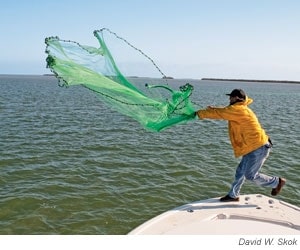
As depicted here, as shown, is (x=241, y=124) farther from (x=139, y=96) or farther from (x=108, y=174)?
(x=108, y=174)

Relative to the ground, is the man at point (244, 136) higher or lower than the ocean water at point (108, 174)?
higher

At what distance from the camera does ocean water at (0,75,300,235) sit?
9.05m

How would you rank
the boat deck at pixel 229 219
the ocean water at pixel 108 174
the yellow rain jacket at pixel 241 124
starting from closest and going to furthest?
1. the boat deck at pixel 229 219
2. the yellow rain jacket at pixel 241 124
3. the ocean water at pixel 108 174

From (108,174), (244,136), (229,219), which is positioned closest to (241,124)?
(244,136)

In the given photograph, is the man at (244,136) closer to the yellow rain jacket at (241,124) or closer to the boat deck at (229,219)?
the yellow rain jacket at (241,124)

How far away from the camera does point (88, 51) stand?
758 cm

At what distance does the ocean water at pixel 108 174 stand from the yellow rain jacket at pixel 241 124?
931mm

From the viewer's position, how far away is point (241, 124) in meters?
7.11

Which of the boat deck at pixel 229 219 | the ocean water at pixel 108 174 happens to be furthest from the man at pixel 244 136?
the ocean water at pixel 108 174

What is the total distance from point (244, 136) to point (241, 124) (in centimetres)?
28

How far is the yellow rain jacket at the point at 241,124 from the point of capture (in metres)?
6.92

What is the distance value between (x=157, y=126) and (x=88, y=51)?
1983 millimetres

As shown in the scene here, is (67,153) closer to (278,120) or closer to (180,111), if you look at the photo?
(180,111)
